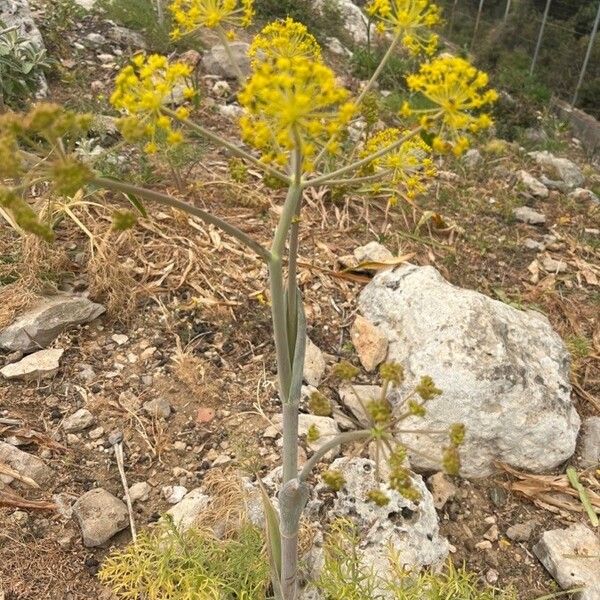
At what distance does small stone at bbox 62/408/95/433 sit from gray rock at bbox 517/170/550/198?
169 inches

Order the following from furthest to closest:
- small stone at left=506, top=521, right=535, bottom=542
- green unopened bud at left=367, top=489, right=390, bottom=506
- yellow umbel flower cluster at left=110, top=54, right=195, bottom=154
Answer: small stone at left=506, top=521, right=535, bottom=542 → green unopened bud at left=367, top=489, right=390, bottom=506 → yellow umbel flower cluster at left=110, top=54, right=195, bottom=154

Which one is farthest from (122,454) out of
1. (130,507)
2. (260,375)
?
(260,375)

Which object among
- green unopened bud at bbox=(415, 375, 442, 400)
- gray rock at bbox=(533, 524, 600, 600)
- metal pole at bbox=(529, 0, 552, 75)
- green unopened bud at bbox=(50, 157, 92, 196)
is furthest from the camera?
metal pole at bbox=(529, 0, 552, 75)

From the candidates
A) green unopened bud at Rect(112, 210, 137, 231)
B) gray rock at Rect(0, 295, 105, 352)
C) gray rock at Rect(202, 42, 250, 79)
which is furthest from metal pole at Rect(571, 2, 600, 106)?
green unopened bud at Rect(112, 210, 137, 231)

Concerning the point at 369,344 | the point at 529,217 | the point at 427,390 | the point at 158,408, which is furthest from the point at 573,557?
the point at 529,217

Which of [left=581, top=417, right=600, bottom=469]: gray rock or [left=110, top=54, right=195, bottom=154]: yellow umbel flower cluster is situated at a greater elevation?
[left=110, top=54, right=195, bottom=154]: yellow umbel flower cluster

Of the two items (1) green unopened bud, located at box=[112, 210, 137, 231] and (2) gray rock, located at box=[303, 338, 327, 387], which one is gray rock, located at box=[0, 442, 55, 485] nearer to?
(2) gray rock, located at box=[303, 338, 327, 387]

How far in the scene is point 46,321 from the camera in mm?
3365

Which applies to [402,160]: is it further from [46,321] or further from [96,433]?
[46,321]

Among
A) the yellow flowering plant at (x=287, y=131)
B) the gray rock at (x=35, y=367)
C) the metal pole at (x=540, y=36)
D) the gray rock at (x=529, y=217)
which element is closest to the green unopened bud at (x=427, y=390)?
the yellow flowering plant at (x=287, y=131)

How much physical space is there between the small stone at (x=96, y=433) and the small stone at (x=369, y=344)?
1.42m

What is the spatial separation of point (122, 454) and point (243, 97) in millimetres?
2175

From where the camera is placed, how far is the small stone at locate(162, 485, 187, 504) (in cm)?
287

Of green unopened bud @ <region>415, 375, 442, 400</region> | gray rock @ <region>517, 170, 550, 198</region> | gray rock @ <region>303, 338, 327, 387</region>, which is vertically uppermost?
green unopened bud @ <region>415, 375, 442, 400</region>
